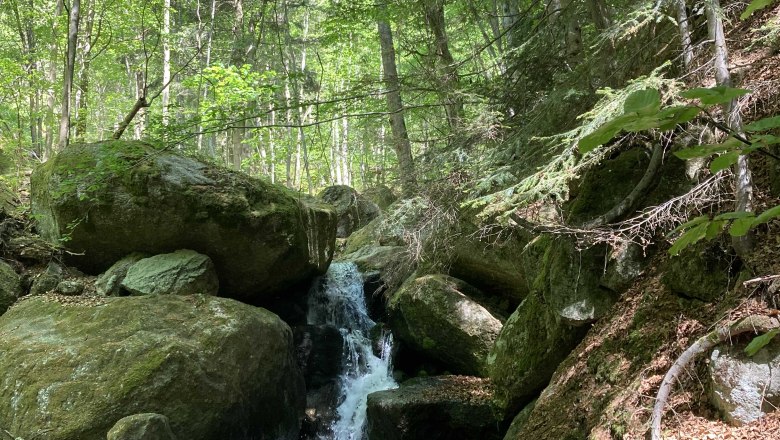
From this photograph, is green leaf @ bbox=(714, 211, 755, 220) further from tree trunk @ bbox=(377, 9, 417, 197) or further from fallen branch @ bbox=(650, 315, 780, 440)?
tree trunk @ bbox=(377, 9, 417, 197)

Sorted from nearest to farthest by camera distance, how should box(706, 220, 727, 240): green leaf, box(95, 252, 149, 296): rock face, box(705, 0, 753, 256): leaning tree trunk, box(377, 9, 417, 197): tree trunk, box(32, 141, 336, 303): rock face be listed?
1. box(706, 220, 727, 240): green leaf
2. box(705, 0, 753, 256): leaning tree trunk
3. box(95, 252, 149, 296): rock face
4. box(32, 141, 336, 303): rock face
5. box(377, 9, 417, 197): tree trunk

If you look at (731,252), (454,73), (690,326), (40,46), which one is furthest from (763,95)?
(40,46)

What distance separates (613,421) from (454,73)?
514 centimetres

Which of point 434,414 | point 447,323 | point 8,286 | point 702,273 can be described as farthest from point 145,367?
point 702,273

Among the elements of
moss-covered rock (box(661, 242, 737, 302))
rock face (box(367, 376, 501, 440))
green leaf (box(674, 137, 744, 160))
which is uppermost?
green leaf (box(674, 137, 744, 160))

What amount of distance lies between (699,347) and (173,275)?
7.22 metres

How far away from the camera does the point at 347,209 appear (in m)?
16.9

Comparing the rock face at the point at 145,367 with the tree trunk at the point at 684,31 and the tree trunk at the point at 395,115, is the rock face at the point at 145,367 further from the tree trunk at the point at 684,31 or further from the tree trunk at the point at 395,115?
the tree trunk at the point at 684,31

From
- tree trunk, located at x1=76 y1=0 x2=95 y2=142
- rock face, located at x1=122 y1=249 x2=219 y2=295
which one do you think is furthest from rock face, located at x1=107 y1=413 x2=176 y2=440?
tree trunk, located at x1=76 y1=0 x2=95 y2=142

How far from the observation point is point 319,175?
2862 centimetres

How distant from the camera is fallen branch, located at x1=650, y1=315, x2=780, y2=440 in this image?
109 inches

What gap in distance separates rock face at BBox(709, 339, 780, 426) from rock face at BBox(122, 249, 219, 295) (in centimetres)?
710

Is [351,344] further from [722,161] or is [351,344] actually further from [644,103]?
[644,103]

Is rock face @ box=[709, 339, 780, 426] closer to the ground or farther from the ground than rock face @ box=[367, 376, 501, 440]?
farther from the ground
